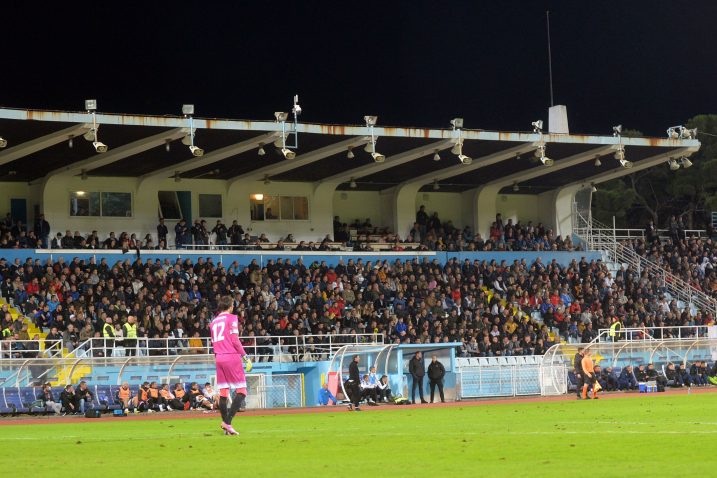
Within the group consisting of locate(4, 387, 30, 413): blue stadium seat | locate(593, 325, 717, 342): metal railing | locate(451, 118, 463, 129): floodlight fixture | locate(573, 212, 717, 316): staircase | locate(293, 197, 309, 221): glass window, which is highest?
locate(451, 118, 463, 129): floodlight fixture

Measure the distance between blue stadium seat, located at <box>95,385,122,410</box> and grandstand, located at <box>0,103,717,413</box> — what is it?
0.06 metres

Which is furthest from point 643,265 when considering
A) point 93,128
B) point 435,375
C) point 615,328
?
point 93,128

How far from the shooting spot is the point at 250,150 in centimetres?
3994

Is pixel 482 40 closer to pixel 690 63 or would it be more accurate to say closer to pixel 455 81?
pixel 455 81

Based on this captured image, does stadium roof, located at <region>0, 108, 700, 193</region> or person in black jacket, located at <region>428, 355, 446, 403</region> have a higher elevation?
stadium roof, located at <region>0, 108, 700, 193</region>

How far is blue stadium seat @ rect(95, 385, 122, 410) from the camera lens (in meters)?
28.9

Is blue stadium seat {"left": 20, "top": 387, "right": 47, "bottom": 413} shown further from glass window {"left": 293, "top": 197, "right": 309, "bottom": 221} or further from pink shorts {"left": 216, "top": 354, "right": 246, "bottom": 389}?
glass window {"left": 293, "top": 197, "right": 309, "bottom": 221}

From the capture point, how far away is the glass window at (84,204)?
41847mm

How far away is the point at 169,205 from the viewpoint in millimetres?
43906

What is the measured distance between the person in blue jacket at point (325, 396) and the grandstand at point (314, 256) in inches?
22.4

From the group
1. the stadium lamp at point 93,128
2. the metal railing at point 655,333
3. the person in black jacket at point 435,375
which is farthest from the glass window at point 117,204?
the metal railing at point 655,333

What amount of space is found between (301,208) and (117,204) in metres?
7.43

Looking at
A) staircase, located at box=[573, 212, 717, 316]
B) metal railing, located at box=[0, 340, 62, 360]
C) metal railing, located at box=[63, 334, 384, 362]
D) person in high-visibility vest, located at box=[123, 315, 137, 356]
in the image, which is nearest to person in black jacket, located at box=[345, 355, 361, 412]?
metal railing, located at box=[63, 334, 384, 362]

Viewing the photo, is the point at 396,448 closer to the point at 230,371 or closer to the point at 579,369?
the point at 230,371
